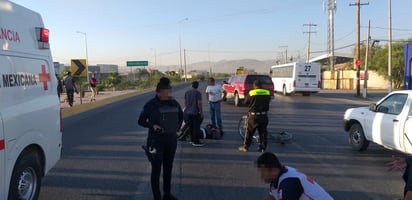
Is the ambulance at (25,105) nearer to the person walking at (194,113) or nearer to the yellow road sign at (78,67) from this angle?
the person walking at (194,113)

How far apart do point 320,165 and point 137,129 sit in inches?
275

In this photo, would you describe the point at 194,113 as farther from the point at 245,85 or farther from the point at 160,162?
A: the point at 245,85

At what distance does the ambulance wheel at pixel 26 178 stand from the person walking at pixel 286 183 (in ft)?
9.33

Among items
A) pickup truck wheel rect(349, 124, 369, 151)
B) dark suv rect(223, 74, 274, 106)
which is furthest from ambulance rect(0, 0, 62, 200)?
dark suv rect(223, 74, 274, 106)

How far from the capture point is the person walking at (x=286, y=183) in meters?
3.77

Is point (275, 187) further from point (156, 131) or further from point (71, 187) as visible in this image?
point (71, 187)

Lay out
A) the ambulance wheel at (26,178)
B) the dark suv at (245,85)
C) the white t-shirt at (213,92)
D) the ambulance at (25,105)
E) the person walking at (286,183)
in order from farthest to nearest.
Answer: the dark suv at (245,85), the white t-shirt at (213,92), the ambulance wheel at (26,178), the ambulance at (25,105), the person walking at (286,183)

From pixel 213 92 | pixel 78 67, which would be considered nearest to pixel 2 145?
pixel 213 92

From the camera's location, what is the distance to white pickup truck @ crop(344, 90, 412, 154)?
8.44 m

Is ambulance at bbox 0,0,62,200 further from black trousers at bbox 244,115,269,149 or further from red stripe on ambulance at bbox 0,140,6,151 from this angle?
black trousers at bbox 244,115,269,149

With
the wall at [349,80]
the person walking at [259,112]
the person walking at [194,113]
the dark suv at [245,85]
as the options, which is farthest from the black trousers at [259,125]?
the wall at [349,80]

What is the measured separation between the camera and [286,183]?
3.79m

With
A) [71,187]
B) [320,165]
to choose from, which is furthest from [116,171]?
[320,165]

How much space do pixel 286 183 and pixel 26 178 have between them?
3.33 meters
